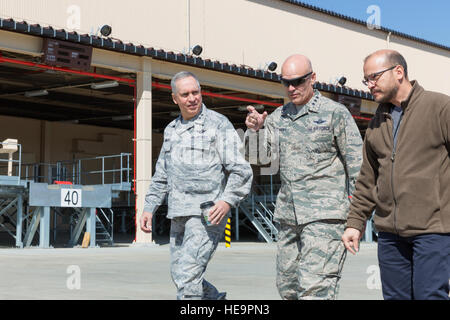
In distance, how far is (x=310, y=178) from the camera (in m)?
5.43

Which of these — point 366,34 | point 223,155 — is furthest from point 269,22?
point 223,155

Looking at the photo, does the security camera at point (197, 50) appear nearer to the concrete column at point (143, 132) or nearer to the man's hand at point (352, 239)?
the concrete column at point (143, 132)

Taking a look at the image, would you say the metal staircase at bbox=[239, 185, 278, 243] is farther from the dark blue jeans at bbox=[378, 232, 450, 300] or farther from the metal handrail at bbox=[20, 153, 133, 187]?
the dark blue jeans at bbox=[378, 232, 450, 300]

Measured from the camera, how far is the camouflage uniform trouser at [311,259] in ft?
17.0

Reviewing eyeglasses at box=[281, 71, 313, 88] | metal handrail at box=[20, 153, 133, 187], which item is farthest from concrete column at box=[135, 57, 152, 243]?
eyeglasses at box=[281, 71, 313, 88]

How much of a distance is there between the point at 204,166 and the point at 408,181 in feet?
6.07

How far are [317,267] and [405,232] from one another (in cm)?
105

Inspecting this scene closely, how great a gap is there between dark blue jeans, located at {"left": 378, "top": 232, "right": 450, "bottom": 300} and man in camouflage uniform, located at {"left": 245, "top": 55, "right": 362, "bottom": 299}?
781 millimetres

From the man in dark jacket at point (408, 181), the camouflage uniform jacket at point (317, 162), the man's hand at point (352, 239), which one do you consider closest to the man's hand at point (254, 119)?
the camouflage uniform jacket at point (317, 162)

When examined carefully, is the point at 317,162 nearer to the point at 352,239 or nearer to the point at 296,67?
the point at 296,67

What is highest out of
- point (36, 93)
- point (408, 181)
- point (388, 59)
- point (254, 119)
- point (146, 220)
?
point (36, 93)

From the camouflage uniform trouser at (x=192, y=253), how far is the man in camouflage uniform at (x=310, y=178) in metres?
0.55

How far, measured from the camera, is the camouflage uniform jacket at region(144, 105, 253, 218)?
18.5 feet

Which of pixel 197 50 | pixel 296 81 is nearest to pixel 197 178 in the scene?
pixel 296 81
